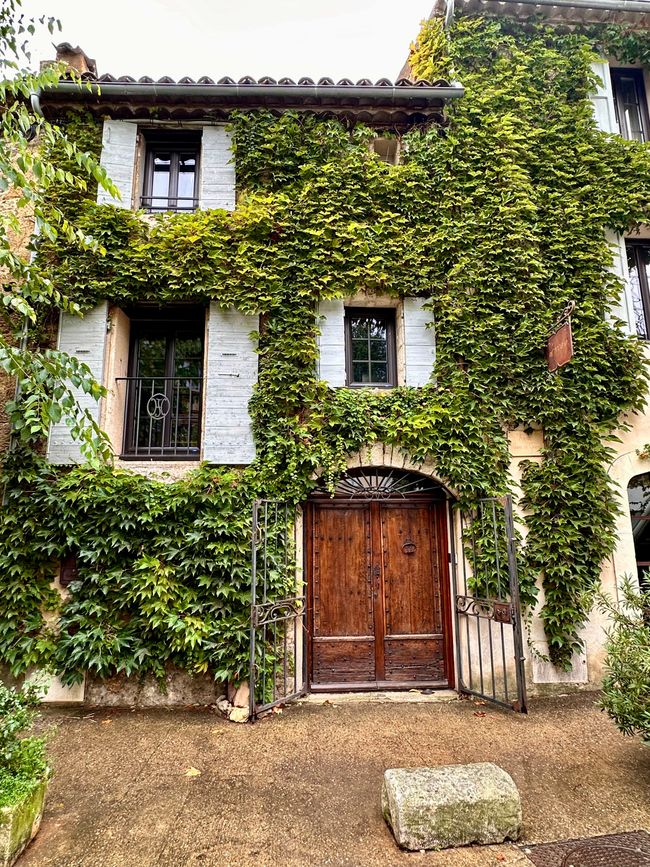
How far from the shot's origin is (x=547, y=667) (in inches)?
211

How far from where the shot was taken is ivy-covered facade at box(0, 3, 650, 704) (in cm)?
509

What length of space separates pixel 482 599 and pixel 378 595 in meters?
1.16

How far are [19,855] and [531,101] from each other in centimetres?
899

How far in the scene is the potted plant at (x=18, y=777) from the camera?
2.65m

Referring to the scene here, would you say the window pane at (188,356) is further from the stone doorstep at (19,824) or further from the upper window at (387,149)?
the stone doorstep at (19,824)

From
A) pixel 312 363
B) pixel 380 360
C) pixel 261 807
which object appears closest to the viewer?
pixel 261 807

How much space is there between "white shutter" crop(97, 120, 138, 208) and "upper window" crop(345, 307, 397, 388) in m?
3.18

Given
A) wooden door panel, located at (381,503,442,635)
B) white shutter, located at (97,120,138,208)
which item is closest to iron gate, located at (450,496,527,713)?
wooden door panel, located at (381,503,442,635)

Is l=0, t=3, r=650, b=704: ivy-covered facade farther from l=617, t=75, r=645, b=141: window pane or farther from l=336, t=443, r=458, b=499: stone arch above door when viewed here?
l=617, t=75, r=645, b=141: window pane

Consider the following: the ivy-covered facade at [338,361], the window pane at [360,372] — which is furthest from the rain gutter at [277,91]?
the window pane at [360,372]

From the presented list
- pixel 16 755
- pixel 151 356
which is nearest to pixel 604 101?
pixel 151 356

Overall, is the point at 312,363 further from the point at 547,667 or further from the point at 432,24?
the point at 432,24

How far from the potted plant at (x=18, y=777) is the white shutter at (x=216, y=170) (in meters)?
5.49

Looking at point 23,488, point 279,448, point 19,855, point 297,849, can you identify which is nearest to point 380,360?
point 279,448
